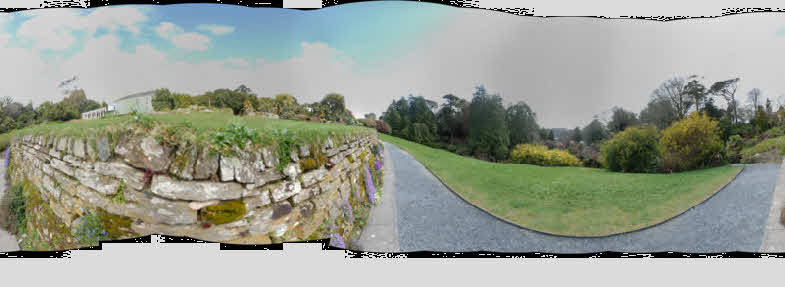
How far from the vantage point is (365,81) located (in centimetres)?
268

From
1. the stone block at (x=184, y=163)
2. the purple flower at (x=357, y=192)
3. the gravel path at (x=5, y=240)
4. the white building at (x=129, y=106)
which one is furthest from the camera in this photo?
the purple flower at (x=357, y=192)

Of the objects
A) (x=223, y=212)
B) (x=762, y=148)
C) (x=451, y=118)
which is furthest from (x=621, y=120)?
(x=223, y=212)

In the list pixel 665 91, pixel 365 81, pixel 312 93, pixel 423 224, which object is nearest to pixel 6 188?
pixel 312 93

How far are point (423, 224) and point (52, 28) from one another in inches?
144

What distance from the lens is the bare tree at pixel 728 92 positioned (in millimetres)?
2807

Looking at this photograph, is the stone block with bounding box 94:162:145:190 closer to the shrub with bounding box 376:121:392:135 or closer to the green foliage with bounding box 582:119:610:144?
the shrub with bounding box 376:121:392:135

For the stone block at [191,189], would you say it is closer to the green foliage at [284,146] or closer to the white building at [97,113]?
the green foliage at [284,146]

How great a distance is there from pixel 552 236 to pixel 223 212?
266 centimetres

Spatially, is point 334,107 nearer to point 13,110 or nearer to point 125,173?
point 125,173

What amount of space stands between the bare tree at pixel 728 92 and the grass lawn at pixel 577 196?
2.69ft

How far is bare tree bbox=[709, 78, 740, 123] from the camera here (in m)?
2.81

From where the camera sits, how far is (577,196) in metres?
2.61

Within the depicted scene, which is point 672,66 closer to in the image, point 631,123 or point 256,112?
point 631,123

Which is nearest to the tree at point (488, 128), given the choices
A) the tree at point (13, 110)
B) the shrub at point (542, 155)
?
the shrub at point (542, 155)
